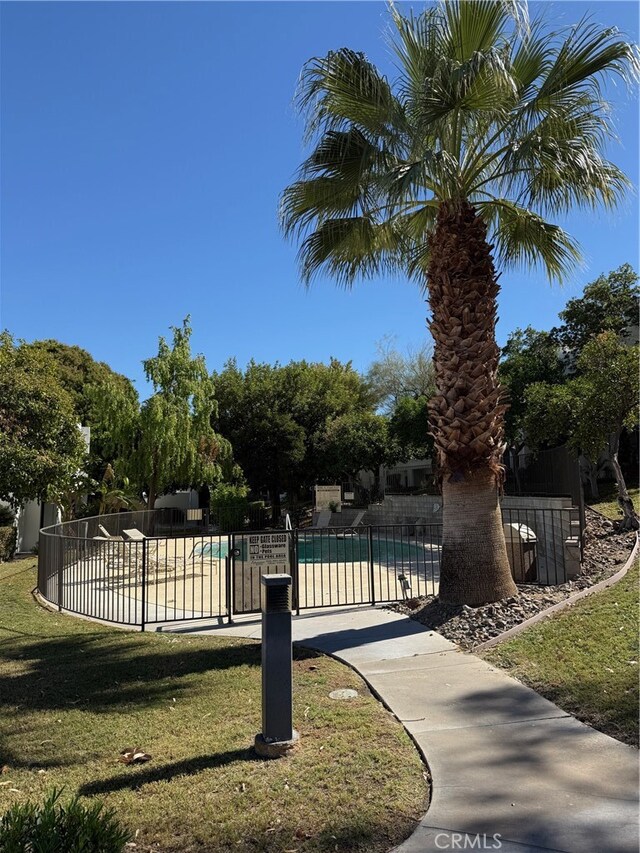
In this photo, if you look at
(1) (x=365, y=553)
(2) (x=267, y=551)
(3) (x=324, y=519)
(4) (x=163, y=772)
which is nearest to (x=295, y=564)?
(2) (x=267, y=551)

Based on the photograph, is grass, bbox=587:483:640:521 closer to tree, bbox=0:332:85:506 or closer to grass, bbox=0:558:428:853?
grass, bbox=0:558:428:853

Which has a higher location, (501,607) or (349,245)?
(349,245)

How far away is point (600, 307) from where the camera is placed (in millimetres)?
25969

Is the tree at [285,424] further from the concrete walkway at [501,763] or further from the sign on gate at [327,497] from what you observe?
the concrete walkway at [501,763]

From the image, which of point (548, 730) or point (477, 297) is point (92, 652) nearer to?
point (548, 730)

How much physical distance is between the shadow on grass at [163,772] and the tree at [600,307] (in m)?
24.3

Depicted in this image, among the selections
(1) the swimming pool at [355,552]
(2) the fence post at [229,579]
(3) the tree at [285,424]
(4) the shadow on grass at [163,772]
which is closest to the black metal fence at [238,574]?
(2) the fence post at [229,579]

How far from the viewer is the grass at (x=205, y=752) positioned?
11.3 ft

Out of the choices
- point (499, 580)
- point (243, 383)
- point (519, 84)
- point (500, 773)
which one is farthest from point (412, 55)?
point (243, 383)

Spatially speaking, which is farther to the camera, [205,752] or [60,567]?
[60,567]

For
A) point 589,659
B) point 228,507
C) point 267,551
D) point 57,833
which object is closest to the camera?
point 57,833

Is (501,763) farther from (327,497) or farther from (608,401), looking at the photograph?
(327,497)

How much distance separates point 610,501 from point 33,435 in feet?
58.8

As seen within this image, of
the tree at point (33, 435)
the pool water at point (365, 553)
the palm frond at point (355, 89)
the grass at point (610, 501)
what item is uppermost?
the palm frond at point (355, 89)
